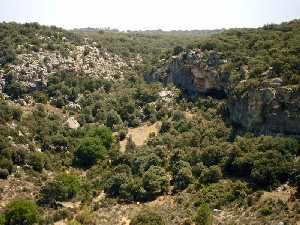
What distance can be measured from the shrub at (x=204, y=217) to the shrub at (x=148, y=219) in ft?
10.9

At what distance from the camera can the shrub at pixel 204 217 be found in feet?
153

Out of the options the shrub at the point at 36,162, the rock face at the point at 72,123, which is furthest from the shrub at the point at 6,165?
the rock face at the point at 72,123

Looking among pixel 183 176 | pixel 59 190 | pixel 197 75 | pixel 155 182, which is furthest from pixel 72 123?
pixel 183 176

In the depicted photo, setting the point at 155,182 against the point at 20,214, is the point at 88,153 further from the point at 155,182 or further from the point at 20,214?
the point at 20,214

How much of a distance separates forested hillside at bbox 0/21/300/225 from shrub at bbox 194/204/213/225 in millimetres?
86

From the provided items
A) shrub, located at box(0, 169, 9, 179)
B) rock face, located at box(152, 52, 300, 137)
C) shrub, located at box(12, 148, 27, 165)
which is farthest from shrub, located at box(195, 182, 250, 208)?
shrub, located at box(12, 148, 27, 165)

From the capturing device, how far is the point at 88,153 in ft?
228

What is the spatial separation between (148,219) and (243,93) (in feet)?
80.0

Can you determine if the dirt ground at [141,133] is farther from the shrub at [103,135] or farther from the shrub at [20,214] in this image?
the shrub at [20,214]

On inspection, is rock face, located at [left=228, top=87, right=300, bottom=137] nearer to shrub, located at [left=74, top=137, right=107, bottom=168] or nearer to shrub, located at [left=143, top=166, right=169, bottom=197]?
shrub, located at [left=143, top=166, right=169, bottom=197]

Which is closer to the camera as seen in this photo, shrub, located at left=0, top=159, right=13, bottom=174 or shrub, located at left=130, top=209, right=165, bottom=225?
shrub, located at left=130, top=209, right=165, bottom=225

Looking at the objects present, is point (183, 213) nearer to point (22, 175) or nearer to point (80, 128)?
point (22, 175)

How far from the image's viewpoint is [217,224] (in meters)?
47.5

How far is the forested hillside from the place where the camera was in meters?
52.6
